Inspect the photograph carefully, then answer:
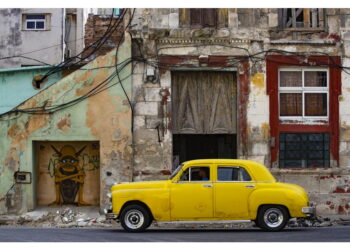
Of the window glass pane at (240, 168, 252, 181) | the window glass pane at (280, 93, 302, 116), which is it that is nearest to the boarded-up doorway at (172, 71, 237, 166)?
the window glass pane at (280, 93, 302, 116)

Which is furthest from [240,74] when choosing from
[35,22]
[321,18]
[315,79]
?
[35,22]

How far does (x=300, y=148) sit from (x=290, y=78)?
205cm

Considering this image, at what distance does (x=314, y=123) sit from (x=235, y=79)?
2.61 m

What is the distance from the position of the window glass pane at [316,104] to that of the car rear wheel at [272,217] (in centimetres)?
531

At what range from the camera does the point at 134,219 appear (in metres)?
14.4

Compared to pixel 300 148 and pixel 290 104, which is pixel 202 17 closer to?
pixel 290 104

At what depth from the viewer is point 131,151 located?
18547 mm

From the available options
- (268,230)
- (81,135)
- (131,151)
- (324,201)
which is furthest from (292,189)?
(81,135)

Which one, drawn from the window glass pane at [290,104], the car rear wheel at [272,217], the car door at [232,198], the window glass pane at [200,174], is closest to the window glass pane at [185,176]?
the window glass pane at [200,174]

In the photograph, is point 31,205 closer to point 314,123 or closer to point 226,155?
point 226,155

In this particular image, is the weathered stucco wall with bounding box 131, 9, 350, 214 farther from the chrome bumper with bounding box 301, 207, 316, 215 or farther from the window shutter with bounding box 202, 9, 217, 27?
the chrome bumper with bounding box 301, 207, 316, 215

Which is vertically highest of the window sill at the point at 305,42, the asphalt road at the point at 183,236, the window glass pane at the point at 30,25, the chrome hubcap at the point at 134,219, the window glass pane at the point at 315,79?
the window glass pane at the point at 30,25

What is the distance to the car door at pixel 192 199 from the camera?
14.2m

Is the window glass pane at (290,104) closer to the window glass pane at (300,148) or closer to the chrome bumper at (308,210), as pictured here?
the window glass pane at (300,148)
